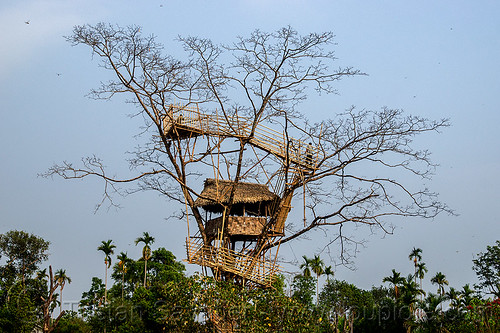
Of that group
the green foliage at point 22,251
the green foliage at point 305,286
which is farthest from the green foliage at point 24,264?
the green foliage at point 305,286

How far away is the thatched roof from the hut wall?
19.5 inches

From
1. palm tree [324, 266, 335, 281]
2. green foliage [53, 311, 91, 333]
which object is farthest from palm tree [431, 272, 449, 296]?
green foliage [53, 311, 91, 333]

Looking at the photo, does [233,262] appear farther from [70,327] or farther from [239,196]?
[70,327]

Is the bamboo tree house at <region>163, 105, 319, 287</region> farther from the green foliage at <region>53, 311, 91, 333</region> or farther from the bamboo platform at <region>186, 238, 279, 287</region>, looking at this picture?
the green foliage at <region>53, 311, 91, 333</region>

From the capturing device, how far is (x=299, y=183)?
2062 centimetres

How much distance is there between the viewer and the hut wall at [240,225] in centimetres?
2098

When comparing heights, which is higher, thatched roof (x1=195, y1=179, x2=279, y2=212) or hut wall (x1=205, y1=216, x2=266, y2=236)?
thatched roof (x1=195, y1=179, x2=279, y2=212)

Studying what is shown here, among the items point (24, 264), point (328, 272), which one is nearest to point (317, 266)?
point (328, 272)

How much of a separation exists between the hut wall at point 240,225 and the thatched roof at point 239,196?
19.5 inches

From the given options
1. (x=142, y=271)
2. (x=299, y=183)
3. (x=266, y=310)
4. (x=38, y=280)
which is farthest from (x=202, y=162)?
(x=142, y=271)

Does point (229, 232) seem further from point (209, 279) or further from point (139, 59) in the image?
point (139, 59)

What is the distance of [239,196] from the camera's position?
21297mm

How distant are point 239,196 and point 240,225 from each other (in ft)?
3.07

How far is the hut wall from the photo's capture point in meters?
21.0
